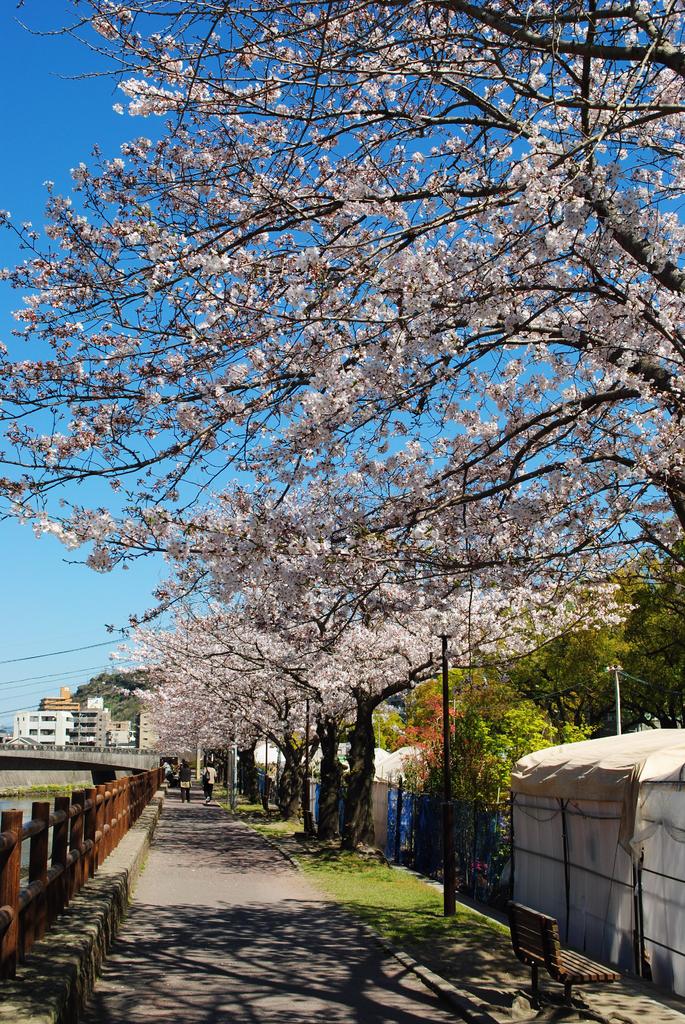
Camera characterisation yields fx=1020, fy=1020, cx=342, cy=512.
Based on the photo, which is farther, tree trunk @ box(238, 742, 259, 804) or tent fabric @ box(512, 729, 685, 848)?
tree trunk @ box(238, 742, 259, 804)

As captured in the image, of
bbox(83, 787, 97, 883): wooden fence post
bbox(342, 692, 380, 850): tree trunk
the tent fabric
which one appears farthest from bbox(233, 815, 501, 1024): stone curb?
bbox(342, 692, 380, 850): tree trunk

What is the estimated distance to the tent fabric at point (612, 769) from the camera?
39.5 feet

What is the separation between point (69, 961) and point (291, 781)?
3512 cm

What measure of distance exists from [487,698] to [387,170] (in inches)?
1237

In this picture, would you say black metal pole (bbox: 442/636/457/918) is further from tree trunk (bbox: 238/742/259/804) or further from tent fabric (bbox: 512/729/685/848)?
tree trunk (bbox: 238/742/259/804)

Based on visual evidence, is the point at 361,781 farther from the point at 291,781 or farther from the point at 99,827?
the point at 291,781

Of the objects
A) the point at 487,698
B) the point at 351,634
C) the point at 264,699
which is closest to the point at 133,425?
the point at 351,634

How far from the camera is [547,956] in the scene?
9211mm

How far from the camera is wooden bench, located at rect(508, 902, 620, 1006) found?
9.19m

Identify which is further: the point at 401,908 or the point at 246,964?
the point at 401,908

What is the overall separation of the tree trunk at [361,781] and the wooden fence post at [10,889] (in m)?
18.3

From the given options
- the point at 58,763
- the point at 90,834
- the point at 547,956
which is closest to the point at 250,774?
the point at 58,763

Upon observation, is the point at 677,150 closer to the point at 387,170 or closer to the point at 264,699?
the point at 387,170

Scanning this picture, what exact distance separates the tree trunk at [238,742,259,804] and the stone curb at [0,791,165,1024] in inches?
1809
